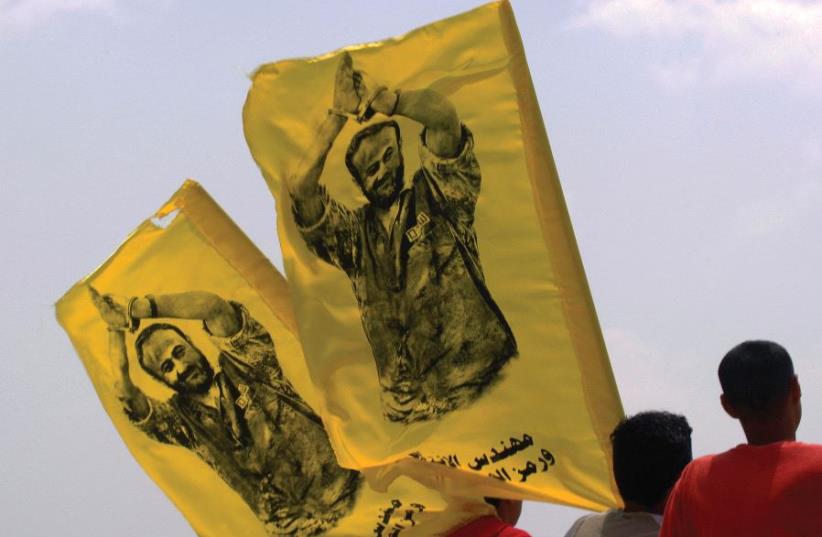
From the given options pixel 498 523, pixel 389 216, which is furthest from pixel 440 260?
pixel 498 523

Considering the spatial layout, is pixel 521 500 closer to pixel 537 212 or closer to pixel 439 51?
pixel 537 212

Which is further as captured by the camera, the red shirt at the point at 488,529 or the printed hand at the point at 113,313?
the printed hand at the point at 113,313

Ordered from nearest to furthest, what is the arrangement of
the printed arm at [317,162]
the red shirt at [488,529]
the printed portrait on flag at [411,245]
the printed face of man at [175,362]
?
the red shirt at [488,529], the printed portrait on flag at [411,245], the printed arm at [317,162], the printed face of man at [175,362]

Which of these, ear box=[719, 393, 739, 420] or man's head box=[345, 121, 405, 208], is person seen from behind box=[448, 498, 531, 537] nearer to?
ear box=[719, 393, 739, 420]

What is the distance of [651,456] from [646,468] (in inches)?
2.2

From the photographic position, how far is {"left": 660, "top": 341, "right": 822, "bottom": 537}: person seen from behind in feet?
19.0

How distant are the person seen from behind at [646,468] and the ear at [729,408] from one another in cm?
97

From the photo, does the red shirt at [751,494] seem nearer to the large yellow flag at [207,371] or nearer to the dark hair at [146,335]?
the large yellow flag at [207,371]

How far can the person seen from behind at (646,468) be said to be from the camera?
711 cm

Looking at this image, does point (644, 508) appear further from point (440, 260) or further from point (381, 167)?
point (381, 167)

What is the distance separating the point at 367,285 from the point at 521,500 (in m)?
1.48

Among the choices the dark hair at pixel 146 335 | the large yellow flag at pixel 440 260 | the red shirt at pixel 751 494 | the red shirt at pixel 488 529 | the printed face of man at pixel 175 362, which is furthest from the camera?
the dark hair at pixel 146 335

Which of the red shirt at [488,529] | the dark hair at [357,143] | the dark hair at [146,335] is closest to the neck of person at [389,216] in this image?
the dark hair at [357,143]

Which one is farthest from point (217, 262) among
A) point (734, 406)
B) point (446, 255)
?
point (734, 406)
